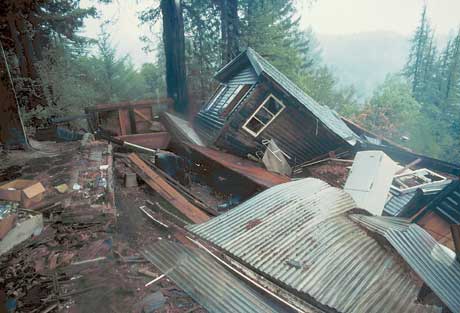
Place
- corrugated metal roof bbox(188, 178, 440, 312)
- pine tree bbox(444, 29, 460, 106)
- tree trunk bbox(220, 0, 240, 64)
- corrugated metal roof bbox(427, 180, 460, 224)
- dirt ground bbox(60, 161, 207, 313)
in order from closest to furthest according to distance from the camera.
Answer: dirt ground bbox(60, 161, 207, 313), corrugated metal roof bbox(188, 178, 440, 312), corrugated metal roof bbox(427, 180, 460, 224), tree trunk bbox(220, 0, 240, 64), pine tree bbox(444, 29, 460, 106)

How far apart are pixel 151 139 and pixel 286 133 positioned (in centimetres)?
571

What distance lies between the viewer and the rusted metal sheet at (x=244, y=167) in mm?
7829

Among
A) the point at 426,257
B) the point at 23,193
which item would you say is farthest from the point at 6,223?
the point at 426,257

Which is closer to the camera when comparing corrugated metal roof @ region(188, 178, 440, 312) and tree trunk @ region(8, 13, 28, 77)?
corrugated metal roof @ region(188, 178, 440, 312)

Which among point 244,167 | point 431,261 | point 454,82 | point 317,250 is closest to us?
point 431,261

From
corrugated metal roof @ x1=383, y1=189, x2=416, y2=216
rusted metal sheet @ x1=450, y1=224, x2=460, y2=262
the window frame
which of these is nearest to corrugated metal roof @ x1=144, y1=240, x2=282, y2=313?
rusted metal sheet @ x1=450, y1=224, x2=460, y2=262

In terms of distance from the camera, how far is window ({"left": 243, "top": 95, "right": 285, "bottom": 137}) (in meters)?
10.5

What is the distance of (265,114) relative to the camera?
10.6 m

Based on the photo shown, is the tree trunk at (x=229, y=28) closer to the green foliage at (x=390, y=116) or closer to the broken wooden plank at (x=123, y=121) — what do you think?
the broken wooden plank at (x=123, y=121)

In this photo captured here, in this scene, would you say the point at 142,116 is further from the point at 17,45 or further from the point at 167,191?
the point at 17,45

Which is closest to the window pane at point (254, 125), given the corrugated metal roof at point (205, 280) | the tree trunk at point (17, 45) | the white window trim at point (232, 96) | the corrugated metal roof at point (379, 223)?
the white window trim at point (232, 96)

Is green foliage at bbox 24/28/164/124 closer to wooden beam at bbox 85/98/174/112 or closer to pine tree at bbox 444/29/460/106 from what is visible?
wooden beam at bbox 85/98/174/112

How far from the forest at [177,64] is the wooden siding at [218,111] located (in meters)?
2.92

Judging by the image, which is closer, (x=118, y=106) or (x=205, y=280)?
(x=205, y=280)
